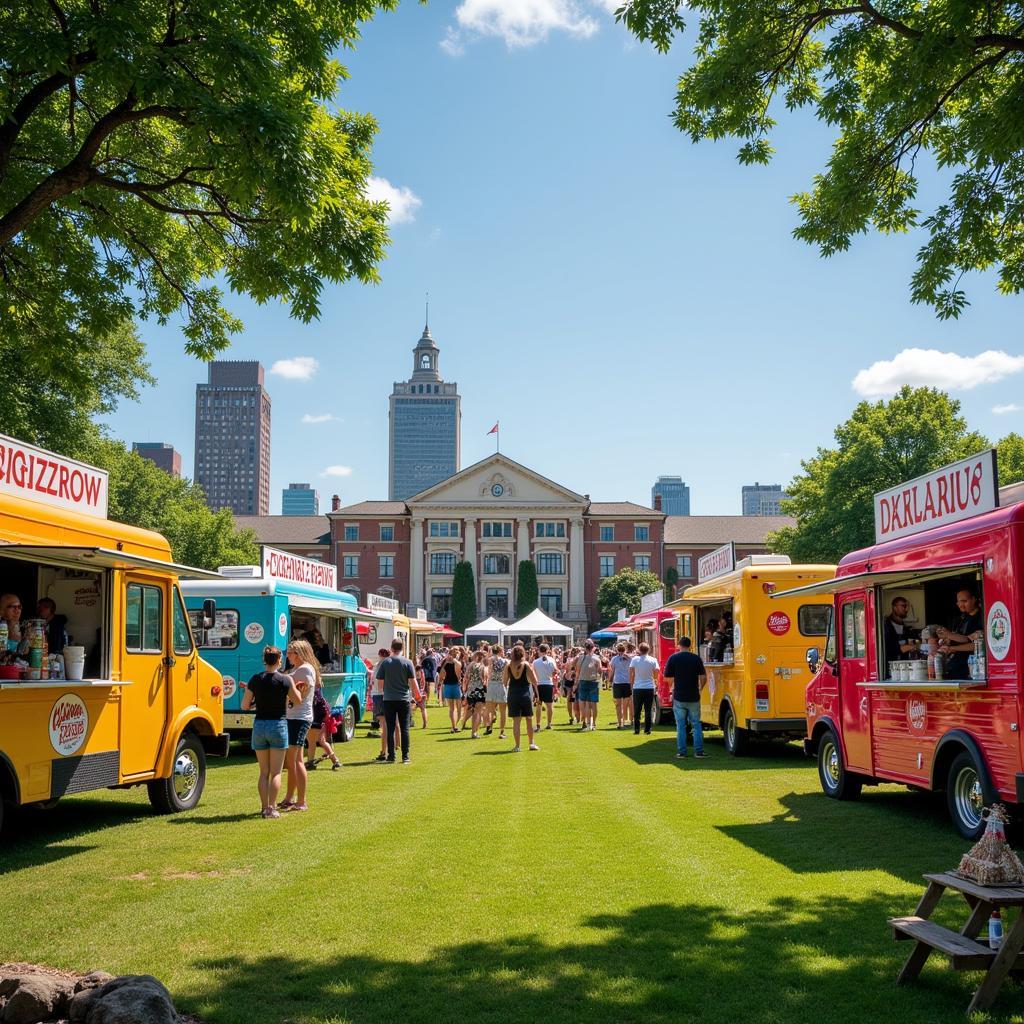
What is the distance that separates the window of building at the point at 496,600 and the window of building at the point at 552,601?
3011mm

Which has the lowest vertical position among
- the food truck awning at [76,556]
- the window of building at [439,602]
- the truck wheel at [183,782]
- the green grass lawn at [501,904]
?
the green grass lawn at [501,904]

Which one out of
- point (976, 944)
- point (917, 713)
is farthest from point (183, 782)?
point (976, 944)

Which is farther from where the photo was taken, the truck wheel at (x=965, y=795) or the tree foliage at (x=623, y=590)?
the tree foliage at (x=623, y=590)

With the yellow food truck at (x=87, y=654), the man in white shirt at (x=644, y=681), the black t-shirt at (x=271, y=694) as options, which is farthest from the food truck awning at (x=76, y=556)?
the man in white shirt at (x=644, y=681)

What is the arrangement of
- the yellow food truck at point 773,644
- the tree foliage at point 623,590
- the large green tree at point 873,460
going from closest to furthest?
the yellow food truck at point 773,644 → the large green tree at point 873,460 → the tree foliage at point 623,590

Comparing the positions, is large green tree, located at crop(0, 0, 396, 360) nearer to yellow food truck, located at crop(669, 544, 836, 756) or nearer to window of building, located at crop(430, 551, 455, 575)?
yellow food truck, located at crop(669, 544, 836, 756)

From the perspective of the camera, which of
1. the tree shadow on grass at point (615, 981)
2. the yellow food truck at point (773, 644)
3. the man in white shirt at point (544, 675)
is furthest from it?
the man in white shirt at point (544, 675)

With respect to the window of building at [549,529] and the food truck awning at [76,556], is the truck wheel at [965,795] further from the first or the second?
the window of building at [549,529]

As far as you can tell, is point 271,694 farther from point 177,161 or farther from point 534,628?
point 534,628

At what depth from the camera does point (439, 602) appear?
8181cm

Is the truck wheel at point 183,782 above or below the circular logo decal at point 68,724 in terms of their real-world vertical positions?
below

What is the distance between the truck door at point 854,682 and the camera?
36.8ft

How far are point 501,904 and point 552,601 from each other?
75214 millimetres

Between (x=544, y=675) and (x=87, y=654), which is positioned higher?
(x=87, y=654)
